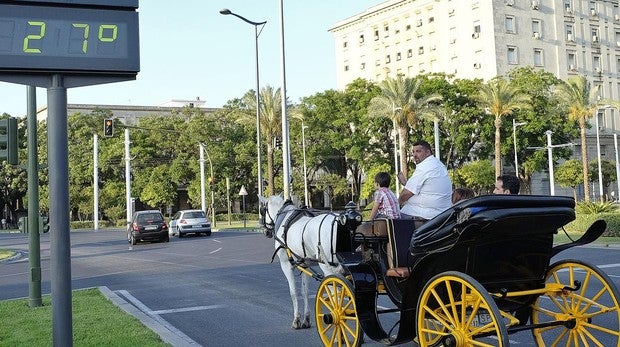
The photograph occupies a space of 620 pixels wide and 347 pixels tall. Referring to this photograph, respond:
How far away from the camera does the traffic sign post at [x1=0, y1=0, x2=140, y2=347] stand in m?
5.49

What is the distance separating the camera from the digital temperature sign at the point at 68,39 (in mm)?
5469

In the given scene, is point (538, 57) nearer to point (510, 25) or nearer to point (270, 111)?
point (510, 25)

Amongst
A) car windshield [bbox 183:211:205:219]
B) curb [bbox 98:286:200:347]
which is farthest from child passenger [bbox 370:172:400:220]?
car windshield [bbox 183:211:205:219]

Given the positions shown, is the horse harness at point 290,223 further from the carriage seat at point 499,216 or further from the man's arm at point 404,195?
the carriage seat at point 499,216

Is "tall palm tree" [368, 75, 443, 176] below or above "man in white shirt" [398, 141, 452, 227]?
above

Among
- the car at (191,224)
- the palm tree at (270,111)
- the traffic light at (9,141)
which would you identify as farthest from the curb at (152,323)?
the palm tree at (270,111)

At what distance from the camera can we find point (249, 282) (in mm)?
A: 15555

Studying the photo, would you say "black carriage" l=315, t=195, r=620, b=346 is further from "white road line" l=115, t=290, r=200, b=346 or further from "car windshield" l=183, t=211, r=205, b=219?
"car windshield" l=183, t=211, r=205, b=219

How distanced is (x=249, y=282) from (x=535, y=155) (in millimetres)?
51283

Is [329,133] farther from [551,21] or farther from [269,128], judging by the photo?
[551,21]

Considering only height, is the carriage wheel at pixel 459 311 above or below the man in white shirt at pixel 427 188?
below

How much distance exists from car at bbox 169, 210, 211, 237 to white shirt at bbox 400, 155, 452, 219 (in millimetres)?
34202

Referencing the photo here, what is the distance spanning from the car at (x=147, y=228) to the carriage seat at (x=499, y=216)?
30.2 meters

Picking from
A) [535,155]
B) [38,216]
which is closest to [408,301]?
[38,216]
